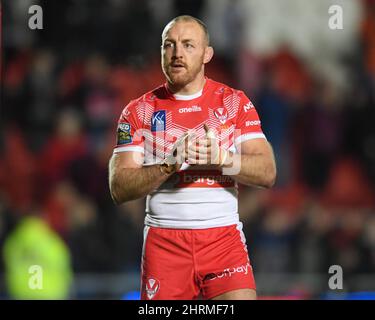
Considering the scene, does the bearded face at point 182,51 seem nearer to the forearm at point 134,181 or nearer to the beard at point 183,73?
the beard at point 183,73

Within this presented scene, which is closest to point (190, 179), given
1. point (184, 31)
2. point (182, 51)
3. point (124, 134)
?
point (124, 134)

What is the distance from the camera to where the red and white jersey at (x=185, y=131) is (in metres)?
5.22

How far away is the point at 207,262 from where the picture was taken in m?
5.18

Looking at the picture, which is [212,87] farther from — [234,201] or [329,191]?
[329,191]

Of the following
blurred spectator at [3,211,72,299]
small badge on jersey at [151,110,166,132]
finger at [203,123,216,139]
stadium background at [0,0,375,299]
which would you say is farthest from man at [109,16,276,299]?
blurred spectator at [3,211,72,299]

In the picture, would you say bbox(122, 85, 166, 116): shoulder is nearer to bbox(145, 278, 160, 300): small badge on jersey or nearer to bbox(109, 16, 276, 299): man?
bbox(109, 16, 276, 299): man

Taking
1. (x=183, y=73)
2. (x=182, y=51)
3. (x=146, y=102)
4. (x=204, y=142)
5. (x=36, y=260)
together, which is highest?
(x=182, y=51)

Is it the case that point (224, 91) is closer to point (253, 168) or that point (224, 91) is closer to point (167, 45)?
point (167, 45)

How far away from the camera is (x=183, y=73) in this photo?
17.3 feet

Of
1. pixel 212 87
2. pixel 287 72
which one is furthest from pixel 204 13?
pixel 212 87

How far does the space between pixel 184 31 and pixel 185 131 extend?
60 cm

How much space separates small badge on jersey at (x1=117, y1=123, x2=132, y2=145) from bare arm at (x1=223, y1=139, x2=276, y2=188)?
640mm

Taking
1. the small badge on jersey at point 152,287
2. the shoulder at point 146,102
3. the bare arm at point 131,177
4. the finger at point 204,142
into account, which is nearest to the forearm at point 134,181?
the bare arm at point 131,177

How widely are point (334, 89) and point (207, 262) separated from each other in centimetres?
551
